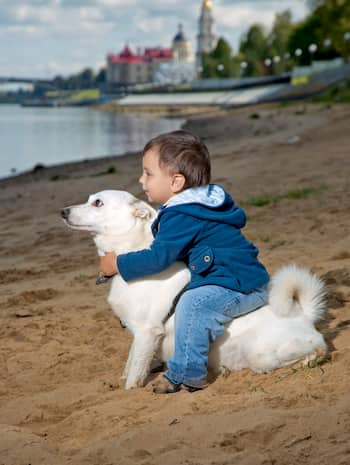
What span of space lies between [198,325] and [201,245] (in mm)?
436

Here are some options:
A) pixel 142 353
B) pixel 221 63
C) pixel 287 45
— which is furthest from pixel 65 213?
pixel 221 63

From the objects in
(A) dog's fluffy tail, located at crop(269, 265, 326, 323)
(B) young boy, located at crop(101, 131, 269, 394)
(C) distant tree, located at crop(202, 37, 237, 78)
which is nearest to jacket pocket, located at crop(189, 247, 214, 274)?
(B) young boy, located at crop(101, 131, 269, 394)

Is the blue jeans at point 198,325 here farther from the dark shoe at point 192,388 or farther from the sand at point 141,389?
the sand at point 141,389

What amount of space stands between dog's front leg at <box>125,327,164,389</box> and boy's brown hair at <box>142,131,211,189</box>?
86 centimetres

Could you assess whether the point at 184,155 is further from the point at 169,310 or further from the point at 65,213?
the point at 169,310

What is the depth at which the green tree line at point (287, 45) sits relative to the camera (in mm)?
53688

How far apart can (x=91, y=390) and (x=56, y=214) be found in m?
6.70

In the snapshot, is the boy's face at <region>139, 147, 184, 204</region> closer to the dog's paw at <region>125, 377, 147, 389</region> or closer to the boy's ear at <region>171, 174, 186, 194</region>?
the boy's ear at <region>171, 174, 186, 194</region>

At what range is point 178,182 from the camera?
152 inches

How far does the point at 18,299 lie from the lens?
596cm

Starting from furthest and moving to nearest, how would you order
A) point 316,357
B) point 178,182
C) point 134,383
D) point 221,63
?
point 221,63, point 134,383, point 178,182, point 316,357

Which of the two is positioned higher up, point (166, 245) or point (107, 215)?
point (107, 215)

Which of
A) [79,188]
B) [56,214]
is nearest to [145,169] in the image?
[56,214]

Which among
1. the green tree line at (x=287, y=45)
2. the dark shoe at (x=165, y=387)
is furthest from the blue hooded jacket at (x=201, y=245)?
the green tree line at (x=287, y=45)
